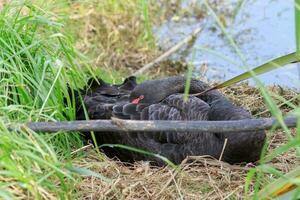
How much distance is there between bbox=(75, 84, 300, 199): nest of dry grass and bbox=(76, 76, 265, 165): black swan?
0.24ft

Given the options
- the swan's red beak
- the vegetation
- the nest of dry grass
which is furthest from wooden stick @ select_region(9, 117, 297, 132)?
the swan's red beak

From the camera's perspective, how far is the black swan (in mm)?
4098

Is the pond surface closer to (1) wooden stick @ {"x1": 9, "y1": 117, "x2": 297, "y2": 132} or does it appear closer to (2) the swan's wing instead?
(2) the swan's wing

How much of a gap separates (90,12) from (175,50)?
1.00 metres

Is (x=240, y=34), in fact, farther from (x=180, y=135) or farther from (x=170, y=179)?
(x=170, y=179)

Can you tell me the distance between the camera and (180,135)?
4.23 metres

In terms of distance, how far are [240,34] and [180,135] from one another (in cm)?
398

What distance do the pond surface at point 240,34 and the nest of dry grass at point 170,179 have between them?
2817mm

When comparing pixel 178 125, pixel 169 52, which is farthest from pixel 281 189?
pixel 169 52

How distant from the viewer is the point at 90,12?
721 centimetres

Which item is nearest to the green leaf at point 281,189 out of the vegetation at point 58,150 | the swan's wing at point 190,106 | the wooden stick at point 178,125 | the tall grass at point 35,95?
the vegetation at point 58,150

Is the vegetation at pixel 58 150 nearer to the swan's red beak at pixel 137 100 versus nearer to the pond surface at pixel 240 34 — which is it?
the swan's red beak at pixel 137 100

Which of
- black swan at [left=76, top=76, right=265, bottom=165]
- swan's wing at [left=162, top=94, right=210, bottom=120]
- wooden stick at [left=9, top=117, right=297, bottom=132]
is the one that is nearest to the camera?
wooden stick at [left=9, top=117, right=297, bottom=132]

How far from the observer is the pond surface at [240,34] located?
7.30 m
